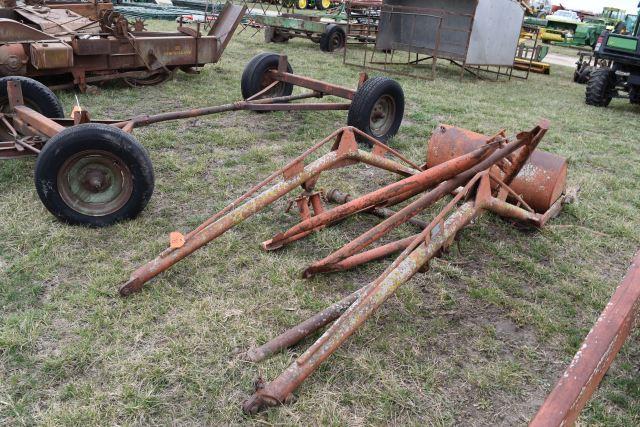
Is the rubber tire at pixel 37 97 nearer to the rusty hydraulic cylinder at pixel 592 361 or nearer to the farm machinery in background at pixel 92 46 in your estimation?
the farm machinery in background at pixel 92 46

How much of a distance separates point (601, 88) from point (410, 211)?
8226mm

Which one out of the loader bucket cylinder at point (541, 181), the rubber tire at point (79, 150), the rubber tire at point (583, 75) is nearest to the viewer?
the rubber tire at point (79, 150)

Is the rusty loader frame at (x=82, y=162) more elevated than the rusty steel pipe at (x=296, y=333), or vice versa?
the rusty loader frame at (x=82, y=162)

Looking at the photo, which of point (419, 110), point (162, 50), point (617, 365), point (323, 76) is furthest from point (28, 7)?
point (617, 365)

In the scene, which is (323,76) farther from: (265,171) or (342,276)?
(342,276)

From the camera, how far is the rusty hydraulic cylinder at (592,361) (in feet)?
4.50

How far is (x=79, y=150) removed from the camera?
128 inches

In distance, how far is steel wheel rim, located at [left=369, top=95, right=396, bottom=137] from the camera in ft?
18.2

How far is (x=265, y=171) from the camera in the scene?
470 centimetres

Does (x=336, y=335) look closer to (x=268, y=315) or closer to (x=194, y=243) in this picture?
(x=268, y=315)

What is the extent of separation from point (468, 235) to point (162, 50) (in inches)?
214

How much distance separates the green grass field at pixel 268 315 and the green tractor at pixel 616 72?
5580 millimetres

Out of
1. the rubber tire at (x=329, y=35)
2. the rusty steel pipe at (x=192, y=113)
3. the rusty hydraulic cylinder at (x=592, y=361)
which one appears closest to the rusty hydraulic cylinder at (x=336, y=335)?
the rusty hydraulic cylinder at (x=592, y=361)

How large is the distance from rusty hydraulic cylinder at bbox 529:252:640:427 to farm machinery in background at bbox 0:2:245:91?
6344 mm
